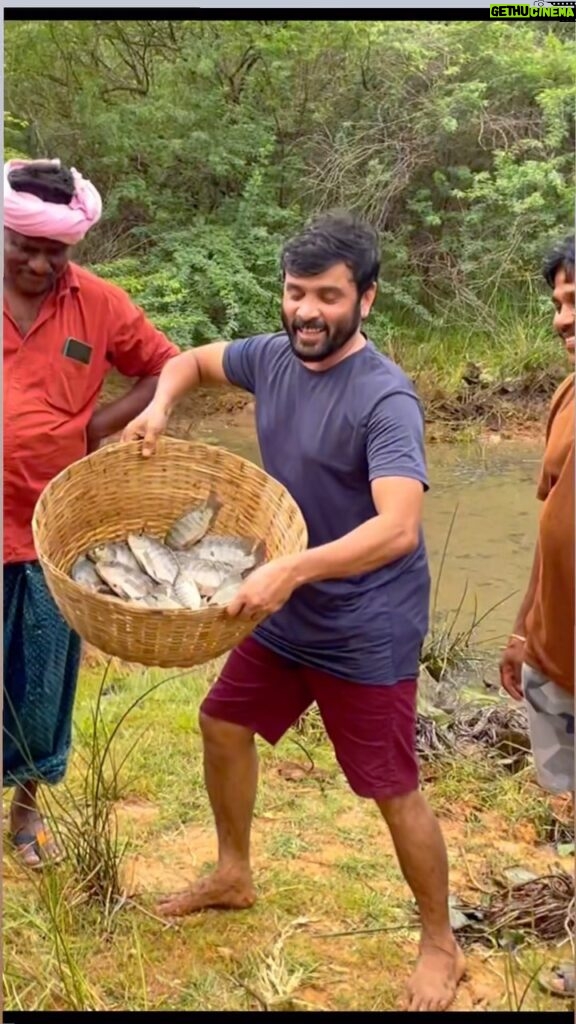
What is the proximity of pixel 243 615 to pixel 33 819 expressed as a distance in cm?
86

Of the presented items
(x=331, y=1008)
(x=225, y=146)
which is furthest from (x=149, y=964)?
(x=225, y=146)

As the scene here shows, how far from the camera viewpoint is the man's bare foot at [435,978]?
1877 mm

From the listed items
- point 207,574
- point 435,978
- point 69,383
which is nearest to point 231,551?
point 207,574

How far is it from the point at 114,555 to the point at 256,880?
747 mm

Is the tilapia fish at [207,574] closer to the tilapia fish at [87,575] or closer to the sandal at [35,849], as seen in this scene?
the tilapia fish at [87,575]

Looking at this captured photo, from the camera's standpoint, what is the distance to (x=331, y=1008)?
1895mm

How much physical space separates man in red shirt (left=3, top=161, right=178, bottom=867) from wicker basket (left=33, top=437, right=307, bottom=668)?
17 cm

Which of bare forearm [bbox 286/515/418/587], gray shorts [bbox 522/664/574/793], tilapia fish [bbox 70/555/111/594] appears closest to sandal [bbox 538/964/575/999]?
gray shorts [bbox 522/664/574/793]

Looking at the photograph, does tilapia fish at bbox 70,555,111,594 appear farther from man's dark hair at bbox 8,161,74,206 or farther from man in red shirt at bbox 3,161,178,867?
man's dark hair at bbox 8,161,74,206

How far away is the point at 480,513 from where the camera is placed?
92.4 inches

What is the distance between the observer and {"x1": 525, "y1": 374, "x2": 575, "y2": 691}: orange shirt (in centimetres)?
168

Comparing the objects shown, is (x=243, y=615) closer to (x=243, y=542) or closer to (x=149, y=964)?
(x=243, y=542)

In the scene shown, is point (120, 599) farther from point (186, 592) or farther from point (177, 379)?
point (177, 379)

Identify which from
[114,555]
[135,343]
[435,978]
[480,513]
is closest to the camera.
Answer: [114,555]
